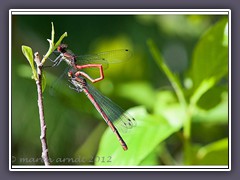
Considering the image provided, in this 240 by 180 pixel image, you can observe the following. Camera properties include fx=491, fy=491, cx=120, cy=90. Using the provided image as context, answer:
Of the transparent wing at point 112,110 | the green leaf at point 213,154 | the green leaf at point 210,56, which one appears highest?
the green leaf at point 210,56

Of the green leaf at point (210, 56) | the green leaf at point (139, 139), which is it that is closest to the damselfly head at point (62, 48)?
the green leaf at point (139, 139)

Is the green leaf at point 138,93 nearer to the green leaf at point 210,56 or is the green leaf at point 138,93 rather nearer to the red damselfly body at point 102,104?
the red damselfly body at point 102,104

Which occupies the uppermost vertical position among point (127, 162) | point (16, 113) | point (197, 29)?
point (197, 29)

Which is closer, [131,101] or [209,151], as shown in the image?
[209,151]

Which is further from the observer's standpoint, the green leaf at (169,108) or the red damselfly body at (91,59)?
the red damselfly body at (91,59)

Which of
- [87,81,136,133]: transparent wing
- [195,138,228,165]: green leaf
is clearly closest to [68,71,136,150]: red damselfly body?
[87,81,136,133]: transparent wing

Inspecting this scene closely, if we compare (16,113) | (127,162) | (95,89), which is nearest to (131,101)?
(95,89)

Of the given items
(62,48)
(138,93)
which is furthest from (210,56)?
(62,48)
